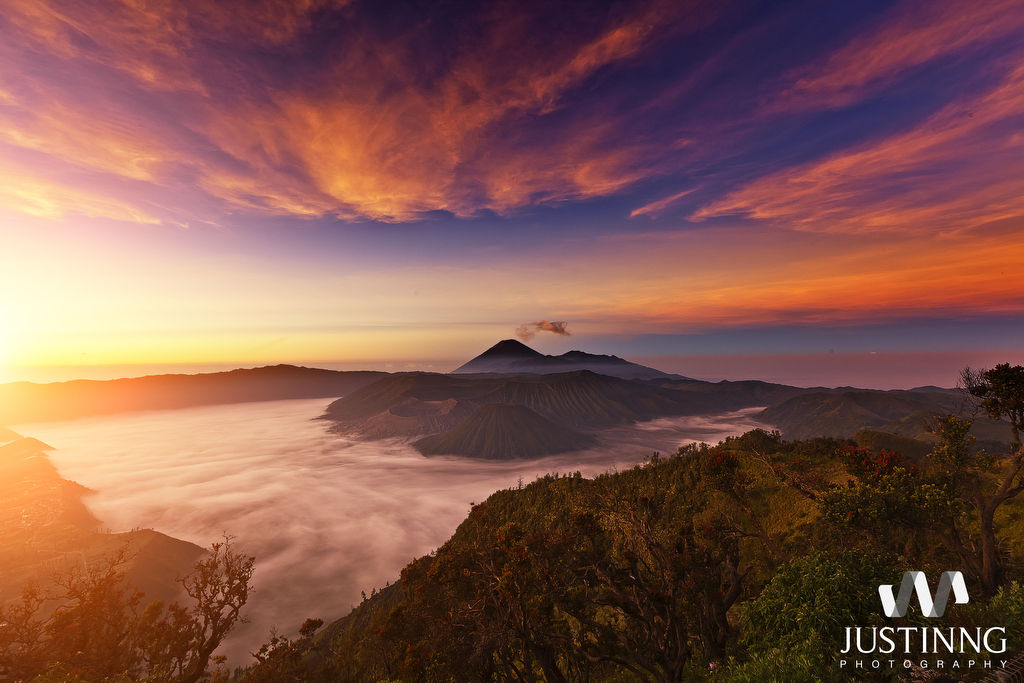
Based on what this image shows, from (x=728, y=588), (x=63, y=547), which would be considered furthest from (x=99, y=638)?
(x=63, y=547)

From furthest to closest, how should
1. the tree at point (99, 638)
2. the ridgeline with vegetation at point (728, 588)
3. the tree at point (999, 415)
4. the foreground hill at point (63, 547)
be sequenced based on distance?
the foreground hill at point (63, 547) → the tree at point (99, 638) → the tree at point (999, 415) → the ridgeline with vegetation at point (728, 588)

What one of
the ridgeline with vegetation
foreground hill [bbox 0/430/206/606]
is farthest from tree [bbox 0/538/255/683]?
foreground hill [bbox 0/430/206/606]

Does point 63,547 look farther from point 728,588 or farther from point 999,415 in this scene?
point 999,415

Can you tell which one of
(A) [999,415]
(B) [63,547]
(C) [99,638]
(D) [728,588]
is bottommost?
(B) [63,547]

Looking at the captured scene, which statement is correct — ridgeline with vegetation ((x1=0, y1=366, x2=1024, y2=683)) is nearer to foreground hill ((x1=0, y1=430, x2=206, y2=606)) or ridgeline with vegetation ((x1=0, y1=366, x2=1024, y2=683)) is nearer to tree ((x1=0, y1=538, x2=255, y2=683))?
tree ((x1=0, y1=538, x2=255, y2=683))

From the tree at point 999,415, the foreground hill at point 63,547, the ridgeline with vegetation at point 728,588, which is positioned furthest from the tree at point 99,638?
the foreground hill at point 63,547

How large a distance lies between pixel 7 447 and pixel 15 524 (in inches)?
4556

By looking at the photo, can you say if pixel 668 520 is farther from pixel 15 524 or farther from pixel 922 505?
pixel 15 524

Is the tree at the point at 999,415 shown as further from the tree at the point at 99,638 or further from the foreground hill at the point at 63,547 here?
the foreground hill at the point at 63,547

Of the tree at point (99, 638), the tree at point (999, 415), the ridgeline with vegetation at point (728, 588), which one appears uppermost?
the tree at point (999, 415)

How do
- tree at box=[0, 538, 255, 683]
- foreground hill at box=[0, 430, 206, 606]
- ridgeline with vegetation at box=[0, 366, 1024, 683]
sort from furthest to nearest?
foreground hill at box=[0, 430, 206, 606] < tree at box=[0, 538, 255, 683] < ridgeline with vegetation at box=[0, 366, 1024, 683]

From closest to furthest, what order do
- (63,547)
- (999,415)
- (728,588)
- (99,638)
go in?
1. (999,415)
2. (728,588)
3. (99,638)
4. (63,547)

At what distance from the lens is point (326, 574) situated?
97375mm

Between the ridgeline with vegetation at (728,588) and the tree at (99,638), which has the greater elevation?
the ridgeline with vegetation at (728,588)
